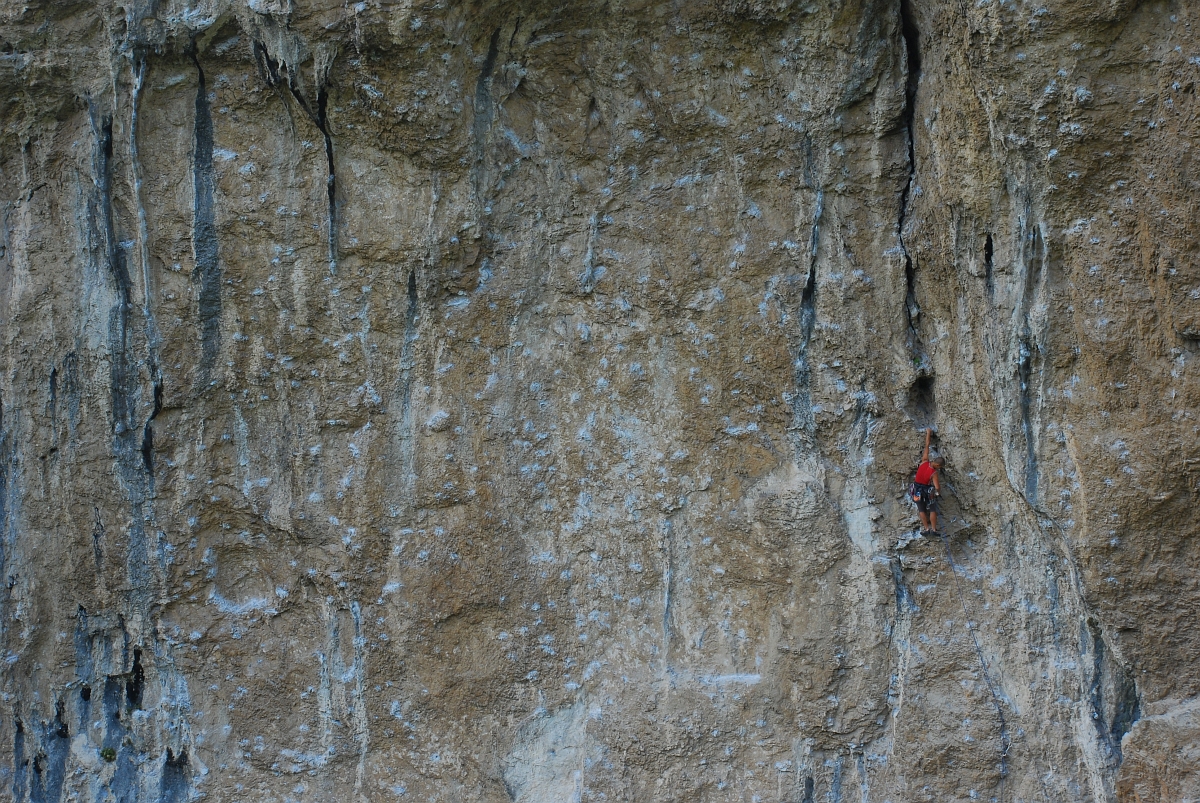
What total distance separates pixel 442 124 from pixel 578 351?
160 centimetres

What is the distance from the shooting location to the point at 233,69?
5.34 m

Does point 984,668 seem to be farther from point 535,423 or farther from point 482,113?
point 482,113

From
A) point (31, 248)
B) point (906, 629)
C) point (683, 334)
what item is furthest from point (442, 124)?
point (906, 629)

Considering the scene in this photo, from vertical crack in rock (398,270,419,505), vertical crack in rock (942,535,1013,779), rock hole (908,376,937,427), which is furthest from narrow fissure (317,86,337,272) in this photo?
vertical crack in rock (942,535,1013,779)

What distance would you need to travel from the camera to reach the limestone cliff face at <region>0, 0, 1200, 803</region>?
202 inches

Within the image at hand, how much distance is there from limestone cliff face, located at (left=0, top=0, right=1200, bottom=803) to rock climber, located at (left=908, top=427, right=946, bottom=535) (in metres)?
0.14

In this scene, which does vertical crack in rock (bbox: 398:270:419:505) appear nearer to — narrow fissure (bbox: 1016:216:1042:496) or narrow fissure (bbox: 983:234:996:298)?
narrow fissure (bbox: 983:234:996:298)

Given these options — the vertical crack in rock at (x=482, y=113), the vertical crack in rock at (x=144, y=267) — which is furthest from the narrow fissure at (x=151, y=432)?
the vertical crack in rock at (x=482, y=113)

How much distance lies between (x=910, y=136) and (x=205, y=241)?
430 cm

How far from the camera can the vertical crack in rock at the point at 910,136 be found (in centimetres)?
506

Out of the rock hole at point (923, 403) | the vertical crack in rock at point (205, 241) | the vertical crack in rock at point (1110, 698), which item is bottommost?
the vertical crack in rock at point (1110, 698)

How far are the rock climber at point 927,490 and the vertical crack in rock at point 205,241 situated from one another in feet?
14.4

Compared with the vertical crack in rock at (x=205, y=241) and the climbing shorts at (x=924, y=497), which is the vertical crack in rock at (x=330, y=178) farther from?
the climbing shorts at (x=924, y=497)

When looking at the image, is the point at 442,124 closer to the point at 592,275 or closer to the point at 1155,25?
the point at 592,275
